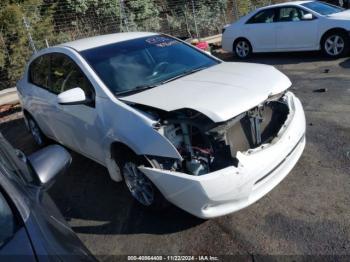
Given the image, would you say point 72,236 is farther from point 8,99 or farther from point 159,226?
point 8,99

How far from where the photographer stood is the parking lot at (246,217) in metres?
3.31

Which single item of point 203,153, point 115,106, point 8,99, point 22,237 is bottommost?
point 8,99

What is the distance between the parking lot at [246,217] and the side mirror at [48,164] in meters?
1.31

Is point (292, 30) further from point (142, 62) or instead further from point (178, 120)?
point (178, 120)

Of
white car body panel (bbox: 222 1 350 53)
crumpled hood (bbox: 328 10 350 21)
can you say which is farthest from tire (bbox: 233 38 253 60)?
crumpled hood (bbox: 328 10 350 21)

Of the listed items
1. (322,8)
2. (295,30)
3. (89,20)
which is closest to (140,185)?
(295,30)

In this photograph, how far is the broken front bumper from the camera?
315cm

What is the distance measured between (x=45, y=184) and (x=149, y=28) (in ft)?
41.0

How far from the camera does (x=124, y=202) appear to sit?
14.0ft

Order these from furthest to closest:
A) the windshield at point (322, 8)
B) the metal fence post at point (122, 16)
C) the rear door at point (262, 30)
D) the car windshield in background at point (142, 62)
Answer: the metal fence post at point (122, 16) < the rear door at point (262, 30) < the windshield at point (322, 8) < the car windshield in background at point (142, 62)

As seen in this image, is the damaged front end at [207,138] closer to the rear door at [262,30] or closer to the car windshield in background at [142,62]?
the car windshield in background at [142,62]

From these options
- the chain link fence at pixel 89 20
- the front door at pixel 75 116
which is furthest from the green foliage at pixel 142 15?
the front door at pixel 75 116

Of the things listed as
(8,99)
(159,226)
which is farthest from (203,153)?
(8,99)

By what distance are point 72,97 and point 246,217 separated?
2093 millimetres
